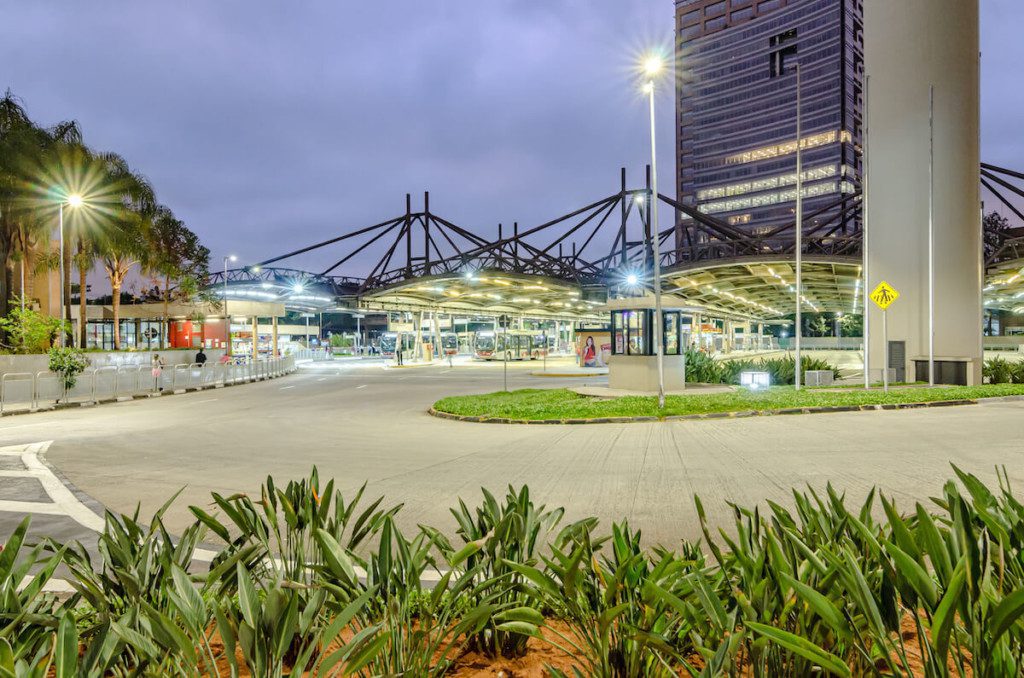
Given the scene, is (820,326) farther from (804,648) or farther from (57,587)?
(804,648)

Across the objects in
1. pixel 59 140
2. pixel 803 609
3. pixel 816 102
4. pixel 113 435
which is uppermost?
pixel 816 102

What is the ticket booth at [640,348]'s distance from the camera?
21.6 m

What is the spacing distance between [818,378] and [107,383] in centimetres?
2836

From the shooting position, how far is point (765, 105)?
146 m

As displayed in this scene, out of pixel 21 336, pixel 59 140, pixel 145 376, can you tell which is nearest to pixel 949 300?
pixel 145 376

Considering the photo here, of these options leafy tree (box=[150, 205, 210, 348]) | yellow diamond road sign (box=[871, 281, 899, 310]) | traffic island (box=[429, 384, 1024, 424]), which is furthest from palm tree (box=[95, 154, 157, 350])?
yellow diamond road sign (box=[871, 281, 899, 310])

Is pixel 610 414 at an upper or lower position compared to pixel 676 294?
lower

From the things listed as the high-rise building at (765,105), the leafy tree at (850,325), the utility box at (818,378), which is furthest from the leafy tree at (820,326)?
the utility box at (818,378)

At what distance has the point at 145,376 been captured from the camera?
25250mm

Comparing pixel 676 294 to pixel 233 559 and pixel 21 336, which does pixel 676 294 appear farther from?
pixel 233 559

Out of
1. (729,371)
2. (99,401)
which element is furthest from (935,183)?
(99,401)

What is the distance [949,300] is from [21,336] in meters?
40.1

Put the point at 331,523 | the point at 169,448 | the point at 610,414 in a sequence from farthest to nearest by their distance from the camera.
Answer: the point at 610,414
the point at 169,448
the point at 331,523

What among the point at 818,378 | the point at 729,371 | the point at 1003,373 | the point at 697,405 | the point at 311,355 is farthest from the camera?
the point at 311,355
